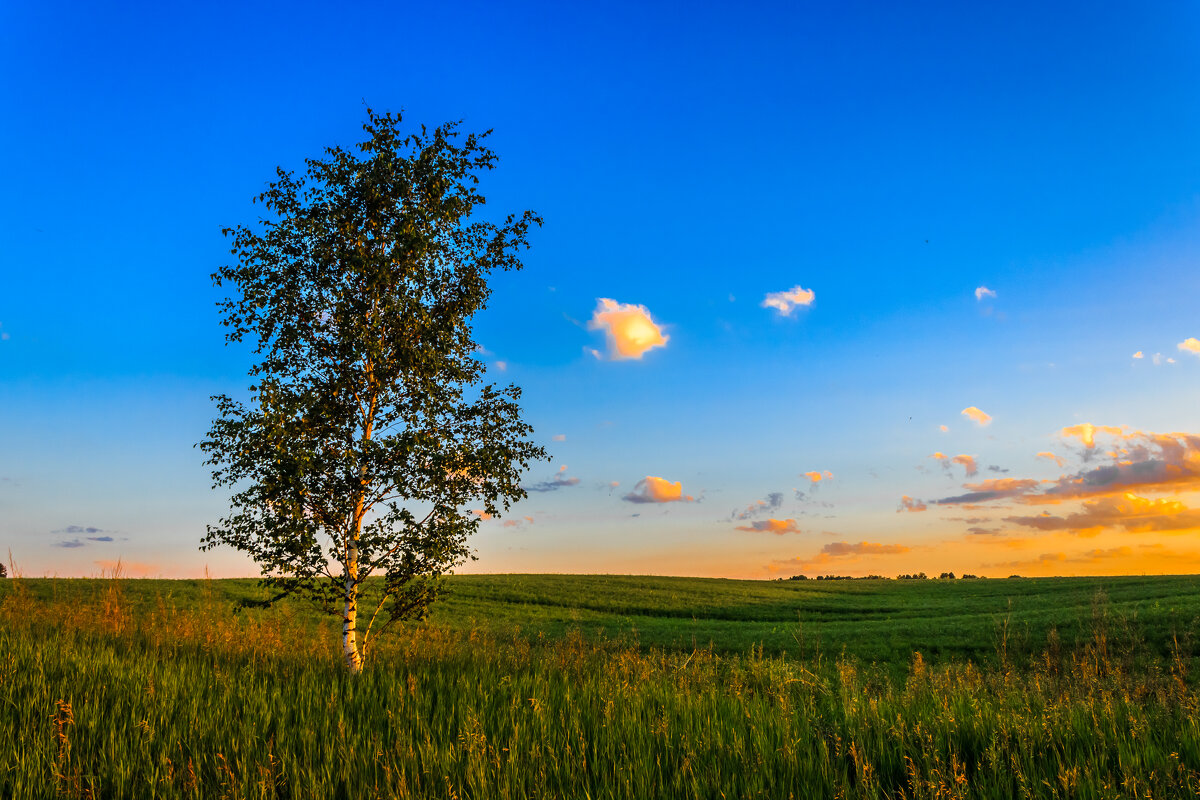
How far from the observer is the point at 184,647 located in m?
12.2

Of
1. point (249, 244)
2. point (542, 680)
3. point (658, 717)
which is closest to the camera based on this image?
point (658, 717)

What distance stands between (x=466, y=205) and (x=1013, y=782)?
13130 millimetres

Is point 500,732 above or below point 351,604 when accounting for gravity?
below

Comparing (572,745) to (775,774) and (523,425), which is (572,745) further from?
(523,425)

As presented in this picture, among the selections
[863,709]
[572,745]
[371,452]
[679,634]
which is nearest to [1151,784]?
[863,709]

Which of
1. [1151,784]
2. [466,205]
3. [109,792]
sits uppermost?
[466,205]

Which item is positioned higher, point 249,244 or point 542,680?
point 249,244

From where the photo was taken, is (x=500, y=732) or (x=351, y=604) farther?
(x=351, y=604)

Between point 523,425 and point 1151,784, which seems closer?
point 1151,784

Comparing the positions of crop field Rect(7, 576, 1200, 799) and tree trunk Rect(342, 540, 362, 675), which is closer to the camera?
crop field Rect(7, 576, 1200, 799)

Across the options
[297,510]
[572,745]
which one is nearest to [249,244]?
[297,510]

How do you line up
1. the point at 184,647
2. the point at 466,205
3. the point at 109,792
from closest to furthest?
the point at 109,792
the point at 184,647
the point at 466,205

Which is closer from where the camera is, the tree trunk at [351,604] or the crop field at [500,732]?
the crop field at [500,732]

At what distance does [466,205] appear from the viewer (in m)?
14.5
